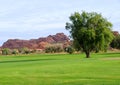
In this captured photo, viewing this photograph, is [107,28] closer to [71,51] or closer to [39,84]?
[71,51]

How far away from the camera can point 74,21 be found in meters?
82.8

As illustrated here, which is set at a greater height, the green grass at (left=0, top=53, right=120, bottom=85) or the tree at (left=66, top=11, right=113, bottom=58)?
the tree at (left=66, top=11, right=113, bottom=58)

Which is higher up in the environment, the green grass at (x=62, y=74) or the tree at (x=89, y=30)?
the tree at (x=89, y=30)

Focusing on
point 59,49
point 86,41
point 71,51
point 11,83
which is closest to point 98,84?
point 11,83

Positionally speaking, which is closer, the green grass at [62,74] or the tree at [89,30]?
the green grass at [62,74]

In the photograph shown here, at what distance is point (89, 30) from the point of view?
263ft

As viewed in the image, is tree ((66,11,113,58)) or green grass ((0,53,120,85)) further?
tree ((66,11,113,58))

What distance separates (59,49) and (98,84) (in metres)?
136

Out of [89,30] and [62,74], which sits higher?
[89,30]

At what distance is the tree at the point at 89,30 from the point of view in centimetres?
8050

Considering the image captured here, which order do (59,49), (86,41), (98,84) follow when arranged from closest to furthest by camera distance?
(98,84), (86,41), (59,49)

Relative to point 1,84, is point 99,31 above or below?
above

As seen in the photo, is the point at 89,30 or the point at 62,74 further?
the point at 89,30

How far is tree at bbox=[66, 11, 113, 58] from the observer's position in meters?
80.5
